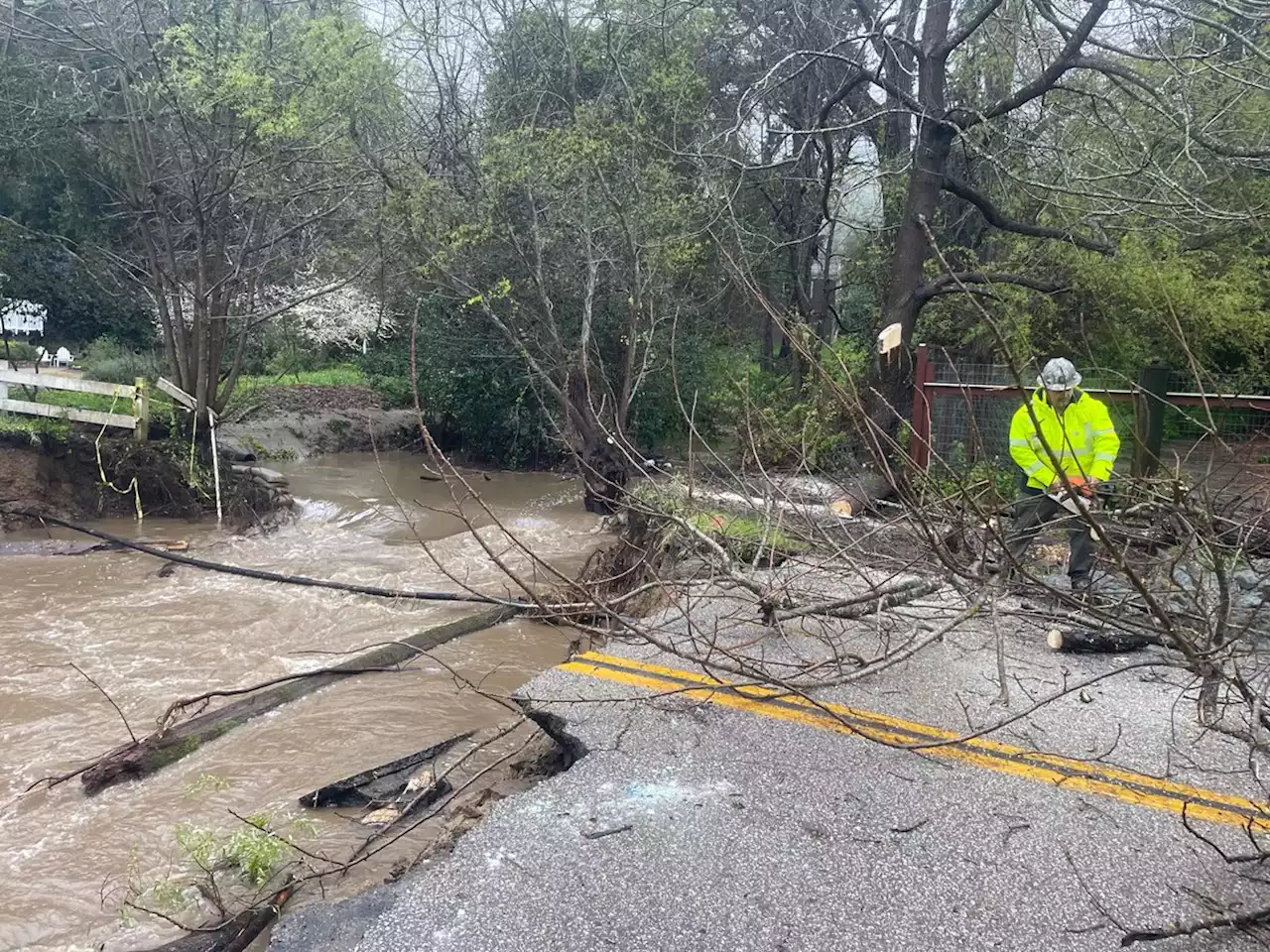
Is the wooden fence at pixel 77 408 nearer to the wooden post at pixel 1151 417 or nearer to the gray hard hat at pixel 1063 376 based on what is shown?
the gray hard hat at pixel 1063 376

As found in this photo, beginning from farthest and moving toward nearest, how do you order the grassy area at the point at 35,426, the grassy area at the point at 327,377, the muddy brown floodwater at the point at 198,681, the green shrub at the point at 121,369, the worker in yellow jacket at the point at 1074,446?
the grassy area at the point at 327,377
the green shrub at the point at 121,369
the grassy area at the point at 35,426
the worker in yellow jacket at the point at 1074,446
the muddy brown floodwater at the point at 198,681

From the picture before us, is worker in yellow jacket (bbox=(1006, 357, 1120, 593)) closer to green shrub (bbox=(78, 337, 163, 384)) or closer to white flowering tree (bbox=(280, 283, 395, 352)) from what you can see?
green shrub (bbox=(78, 337, 163, 384))

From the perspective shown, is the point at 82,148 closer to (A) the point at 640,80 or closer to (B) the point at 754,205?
(A) the point at 640,80

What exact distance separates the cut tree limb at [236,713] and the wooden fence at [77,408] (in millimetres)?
6765

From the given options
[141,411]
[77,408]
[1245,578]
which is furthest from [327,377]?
[1245,578]

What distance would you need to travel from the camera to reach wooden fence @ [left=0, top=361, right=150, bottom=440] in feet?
37.7

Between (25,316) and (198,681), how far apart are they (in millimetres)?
17273

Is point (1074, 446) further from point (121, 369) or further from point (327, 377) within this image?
point (327, 377)

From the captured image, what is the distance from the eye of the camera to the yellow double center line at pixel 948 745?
3609 millimetres

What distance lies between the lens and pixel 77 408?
38.6 ft

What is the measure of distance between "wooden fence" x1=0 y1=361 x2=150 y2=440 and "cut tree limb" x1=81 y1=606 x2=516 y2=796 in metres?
6.76

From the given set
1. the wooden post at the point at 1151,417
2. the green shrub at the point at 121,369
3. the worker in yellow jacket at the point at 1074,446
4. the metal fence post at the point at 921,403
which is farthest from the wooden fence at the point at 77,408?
the wooden post at the point at 1151,417

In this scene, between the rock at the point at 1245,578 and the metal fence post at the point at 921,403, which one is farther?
the metal fence post at the point at 921,403

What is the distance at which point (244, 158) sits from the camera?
12.1 m
